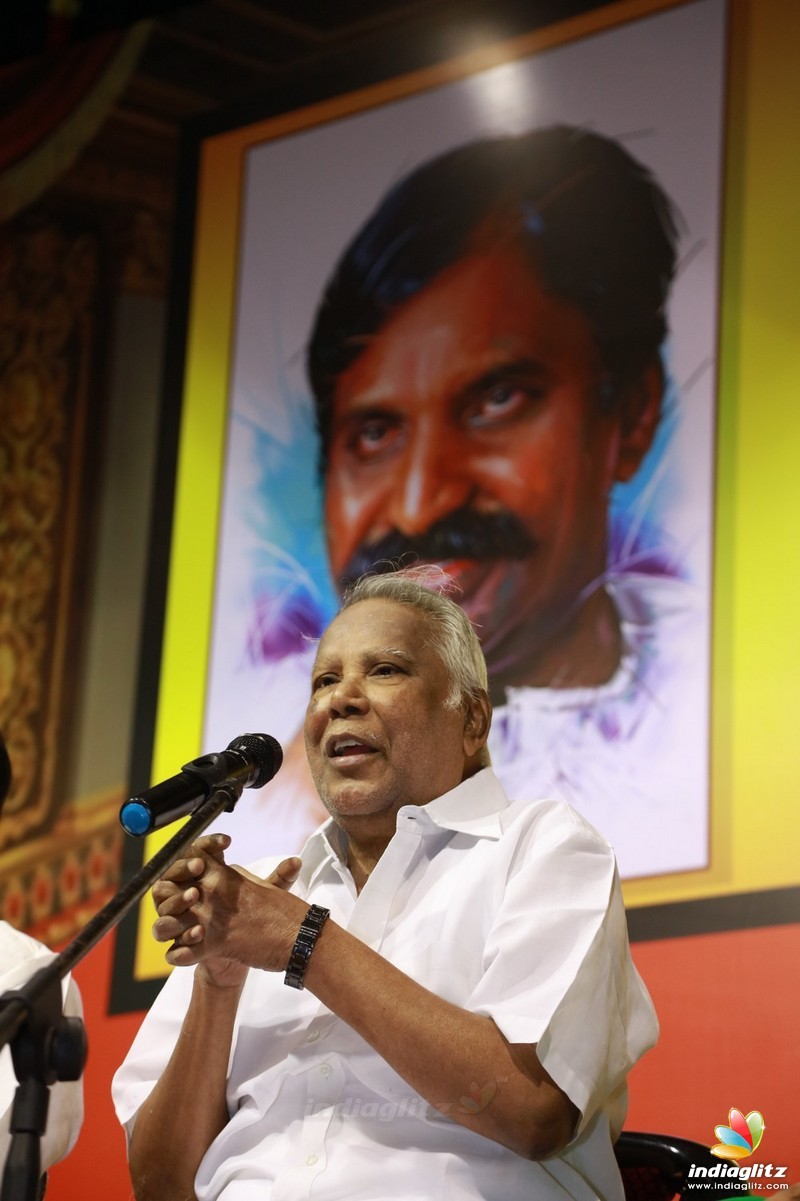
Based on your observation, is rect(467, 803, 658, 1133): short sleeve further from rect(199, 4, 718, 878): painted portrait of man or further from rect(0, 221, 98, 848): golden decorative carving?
rect(0, 221, 98, 848): golden decorative carving

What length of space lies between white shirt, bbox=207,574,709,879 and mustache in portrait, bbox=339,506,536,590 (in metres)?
0.29

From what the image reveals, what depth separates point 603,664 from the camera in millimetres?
3037

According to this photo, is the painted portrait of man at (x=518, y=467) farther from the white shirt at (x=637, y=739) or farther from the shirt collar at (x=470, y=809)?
the shirt collar at (x=470, y=809)

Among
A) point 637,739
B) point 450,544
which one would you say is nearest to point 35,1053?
point 637,739

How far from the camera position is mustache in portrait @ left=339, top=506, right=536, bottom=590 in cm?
323

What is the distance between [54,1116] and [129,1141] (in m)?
0.31

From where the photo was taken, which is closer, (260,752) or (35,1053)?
(35,1053)

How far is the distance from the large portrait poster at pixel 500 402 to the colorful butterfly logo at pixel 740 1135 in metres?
0.46

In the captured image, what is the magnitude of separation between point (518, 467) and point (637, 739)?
711 millimetres

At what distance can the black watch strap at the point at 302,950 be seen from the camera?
184cm

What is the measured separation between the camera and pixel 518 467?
3.26 meters

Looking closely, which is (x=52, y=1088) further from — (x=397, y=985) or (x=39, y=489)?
(x=39, y=489)

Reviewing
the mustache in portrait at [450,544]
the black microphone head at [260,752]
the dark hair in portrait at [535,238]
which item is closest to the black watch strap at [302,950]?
the black microphone head at [260,752]

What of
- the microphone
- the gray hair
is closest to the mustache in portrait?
the gray hair
